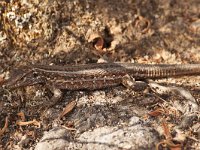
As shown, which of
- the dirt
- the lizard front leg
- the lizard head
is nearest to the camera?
the dirt

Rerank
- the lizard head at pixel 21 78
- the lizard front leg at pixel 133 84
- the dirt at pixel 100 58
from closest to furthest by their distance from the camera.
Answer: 1. the dirt at pixel 100 58
2. the lizard head at pixel 21 78
3. the lizard front leg at pixel 133 84

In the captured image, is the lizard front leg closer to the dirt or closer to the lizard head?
the dirt

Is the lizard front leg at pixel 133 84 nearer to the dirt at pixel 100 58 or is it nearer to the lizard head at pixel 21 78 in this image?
the dirt at pixel 100 58

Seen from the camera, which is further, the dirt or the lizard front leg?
the lizard front leg

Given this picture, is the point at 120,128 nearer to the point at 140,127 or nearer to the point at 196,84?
the point at 140,127

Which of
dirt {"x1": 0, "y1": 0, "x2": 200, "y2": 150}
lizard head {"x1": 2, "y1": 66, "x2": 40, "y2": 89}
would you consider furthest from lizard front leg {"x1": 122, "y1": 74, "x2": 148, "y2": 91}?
lizard head {"x1": 2, "y1": 66, "x2": 40, "y2": 89}

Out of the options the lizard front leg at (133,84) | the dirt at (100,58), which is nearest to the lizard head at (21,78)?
the dirt at (100,58)

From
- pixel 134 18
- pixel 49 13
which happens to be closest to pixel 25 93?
pixel 49 13

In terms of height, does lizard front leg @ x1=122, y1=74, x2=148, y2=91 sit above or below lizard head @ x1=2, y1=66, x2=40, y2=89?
below
